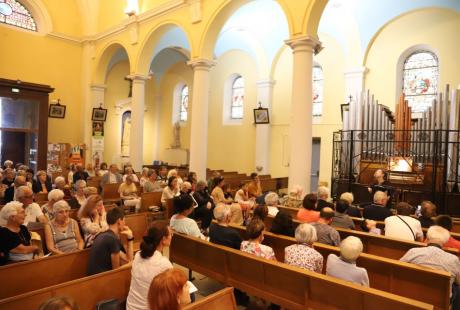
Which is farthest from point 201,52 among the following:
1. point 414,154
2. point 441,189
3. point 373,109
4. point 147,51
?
point 441,189

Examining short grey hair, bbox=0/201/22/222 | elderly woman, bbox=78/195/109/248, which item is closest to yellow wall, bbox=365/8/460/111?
elderly woman, bbox=78/195/109/248

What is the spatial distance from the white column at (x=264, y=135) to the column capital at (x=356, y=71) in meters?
3.15

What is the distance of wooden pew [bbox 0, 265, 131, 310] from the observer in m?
2.42

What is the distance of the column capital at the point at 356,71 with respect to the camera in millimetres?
11672

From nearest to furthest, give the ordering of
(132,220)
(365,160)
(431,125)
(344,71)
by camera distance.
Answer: (132,220) → (431,125) → (365,160) → (344,71)

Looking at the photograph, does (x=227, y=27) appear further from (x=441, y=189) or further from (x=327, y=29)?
(x=441, y=189)

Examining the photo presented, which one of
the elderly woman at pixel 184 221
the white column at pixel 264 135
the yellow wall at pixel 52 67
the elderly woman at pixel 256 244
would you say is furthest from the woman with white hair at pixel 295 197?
the yellow wall at pixel 52 67

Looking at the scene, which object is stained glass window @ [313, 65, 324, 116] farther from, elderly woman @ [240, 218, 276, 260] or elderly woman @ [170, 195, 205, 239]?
elderly woman @ [240, 218, 276, 260]

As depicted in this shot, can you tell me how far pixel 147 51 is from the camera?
12.3 meters

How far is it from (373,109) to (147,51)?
776cm

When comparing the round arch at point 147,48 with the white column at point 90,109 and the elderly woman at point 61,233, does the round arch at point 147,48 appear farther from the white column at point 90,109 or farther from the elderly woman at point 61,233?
the elderly woman at point 61,233

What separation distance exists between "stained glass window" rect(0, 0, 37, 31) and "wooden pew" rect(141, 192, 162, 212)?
423 inches


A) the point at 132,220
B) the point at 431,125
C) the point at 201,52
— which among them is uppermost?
the point at 201,52

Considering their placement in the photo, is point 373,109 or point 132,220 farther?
point 373,109
